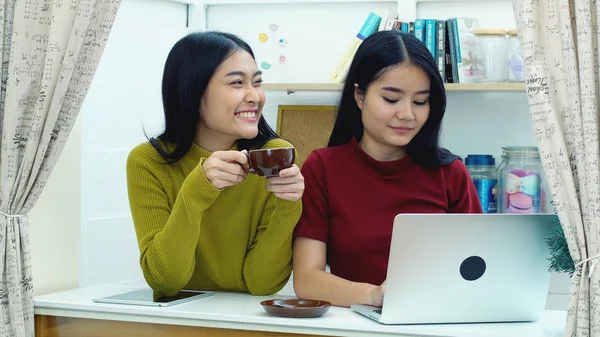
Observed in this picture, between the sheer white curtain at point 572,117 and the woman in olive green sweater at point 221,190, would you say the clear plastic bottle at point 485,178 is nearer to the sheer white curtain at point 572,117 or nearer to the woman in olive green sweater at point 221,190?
the woman in olive green sweater at point 221,190

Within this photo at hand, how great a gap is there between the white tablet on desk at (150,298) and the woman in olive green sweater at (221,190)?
3cm

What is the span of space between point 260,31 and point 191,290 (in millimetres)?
1916

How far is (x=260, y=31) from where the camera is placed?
383cm

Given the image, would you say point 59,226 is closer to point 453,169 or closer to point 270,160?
point 270,160

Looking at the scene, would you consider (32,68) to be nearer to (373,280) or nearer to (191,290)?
(191,290)

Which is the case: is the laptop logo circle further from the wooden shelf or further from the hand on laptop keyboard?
the wooden shelf

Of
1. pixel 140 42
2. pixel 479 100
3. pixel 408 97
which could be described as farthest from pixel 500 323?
pixel 140 42

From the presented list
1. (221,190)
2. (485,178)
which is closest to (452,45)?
(485,178)

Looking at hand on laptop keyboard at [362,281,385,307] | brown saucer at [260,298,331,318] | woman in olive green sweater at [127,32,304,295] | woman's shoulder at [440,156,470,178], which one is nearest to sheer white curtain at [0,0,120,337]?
woman in olive green sweater at [127,32,304,295]

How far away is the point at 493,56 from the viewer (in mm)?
3459

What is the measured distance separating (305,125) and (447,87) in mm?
691

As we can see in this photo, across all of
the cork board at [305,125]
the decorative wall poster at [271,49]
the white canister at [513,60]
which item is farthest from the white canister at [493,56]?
the decorative wall poster at [271,49]

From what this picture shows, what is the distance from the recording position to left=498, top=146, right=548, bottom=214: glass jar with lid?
3.44 meters

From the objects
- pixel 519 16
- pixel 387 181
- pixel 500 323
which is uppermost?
pixel 519 16
